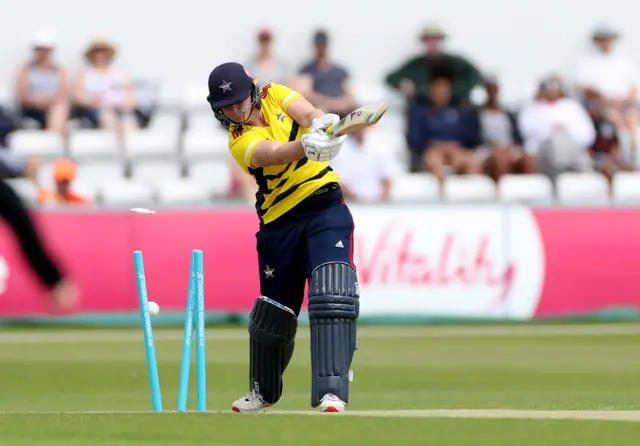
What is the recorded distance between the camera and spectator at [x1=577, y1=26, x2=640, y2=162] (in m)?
18.6

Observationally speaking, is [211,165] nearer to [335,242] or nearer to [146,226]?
[146,226]

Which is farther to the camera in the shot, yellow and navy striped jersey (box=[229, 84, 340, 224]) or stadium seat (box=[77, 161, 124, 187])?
stadium seat (box=[77, 161, 124, 187])

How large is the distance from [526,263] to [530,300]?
406 millimetres

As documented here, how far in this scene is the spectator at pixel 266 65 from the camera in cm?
1755

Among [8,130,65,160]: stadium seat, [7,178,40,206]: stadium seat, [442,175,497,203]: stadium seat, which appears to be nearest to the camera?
[7,178,40,206]: stadium seat

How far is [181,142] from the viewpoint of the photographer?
1767 centimetres

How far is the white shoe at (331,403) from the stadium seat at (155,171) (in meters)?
9.67

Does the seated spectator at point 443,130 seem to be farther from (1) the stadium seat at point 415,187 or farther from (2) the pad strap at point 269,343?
(2) the pad strap at point 269,343

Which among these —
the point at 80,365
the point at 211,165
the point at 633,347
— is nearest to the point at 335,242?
the point at 80,365

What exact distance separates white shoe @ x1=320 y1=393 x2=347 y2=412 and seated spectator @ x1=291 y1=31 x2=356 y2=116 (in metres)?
9.41

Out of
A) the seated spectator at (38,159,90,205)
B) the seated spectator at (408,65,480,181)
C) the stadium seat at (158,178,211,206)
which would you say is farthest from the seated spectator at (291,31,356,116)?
the seated spectator at (38,159,90,205)

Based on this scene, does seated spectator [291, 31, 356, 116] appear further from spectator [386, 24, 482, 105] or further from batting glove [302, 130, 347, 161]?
batting glove [302, 130, 347, 161]

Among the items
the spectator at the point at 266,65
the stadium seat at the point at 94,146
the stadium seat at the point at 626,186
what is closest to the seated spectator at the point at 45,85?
the stadium seat at the point at 94,146

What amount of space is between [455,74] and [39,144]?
4929mm
